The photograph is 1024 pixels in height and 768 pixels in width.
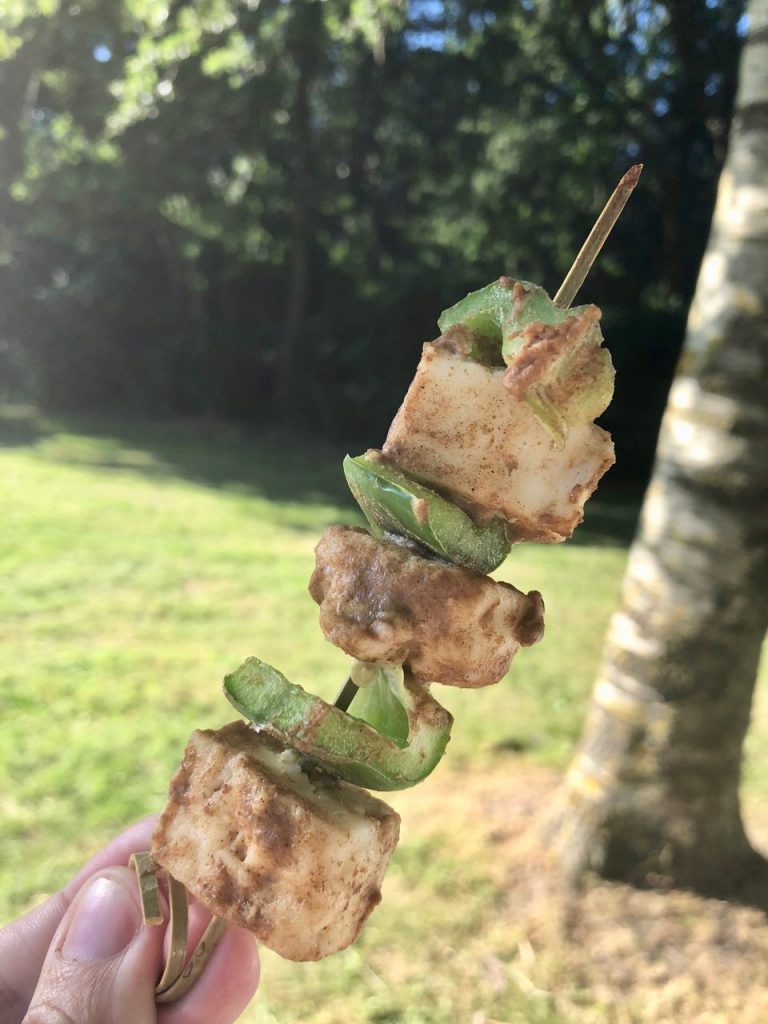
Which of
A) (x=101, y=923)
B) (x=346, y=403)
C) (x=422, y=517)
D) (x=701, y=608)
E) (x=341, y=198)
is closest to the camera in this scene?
(x=422, y=517)

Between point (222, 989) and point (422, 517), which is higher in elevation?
point (422, 517)

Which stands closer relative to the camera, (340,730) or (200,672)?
(340,730)

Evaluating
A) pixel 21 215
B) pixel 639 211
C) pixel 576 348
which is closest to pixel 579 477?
pixel 576 348

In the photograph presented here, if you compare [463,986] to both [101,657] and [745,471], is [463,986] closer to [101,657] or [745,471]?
[745,471]

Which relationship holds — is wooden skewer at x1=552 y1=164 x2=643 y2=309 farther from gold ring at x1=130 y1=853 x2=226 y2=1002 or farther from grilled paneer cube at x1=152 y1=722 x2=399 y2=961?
gold ring at x1=130 y1=853 x2=226 y2=1002

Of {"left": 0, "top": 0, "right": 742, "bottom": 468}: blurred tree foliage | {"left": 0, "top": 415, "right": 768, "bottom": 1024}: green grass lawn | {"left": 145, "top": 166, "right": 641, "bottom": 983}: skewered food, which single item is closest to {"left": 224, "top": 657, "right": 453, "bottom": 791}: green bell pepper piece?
{"left": 145, "top": 166, "right": 641, "bottom": 983}: skewered food

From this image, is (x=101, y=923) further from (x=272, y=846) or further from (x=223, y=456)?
(x=223, y=456)

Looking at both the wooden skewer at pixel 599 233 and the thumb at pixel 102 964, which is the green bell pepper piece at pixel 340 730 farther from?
the wooden skewer at pixel 599 233

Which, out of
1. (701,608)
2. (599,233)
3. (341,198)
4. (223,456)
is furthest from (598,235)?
(341,198)
